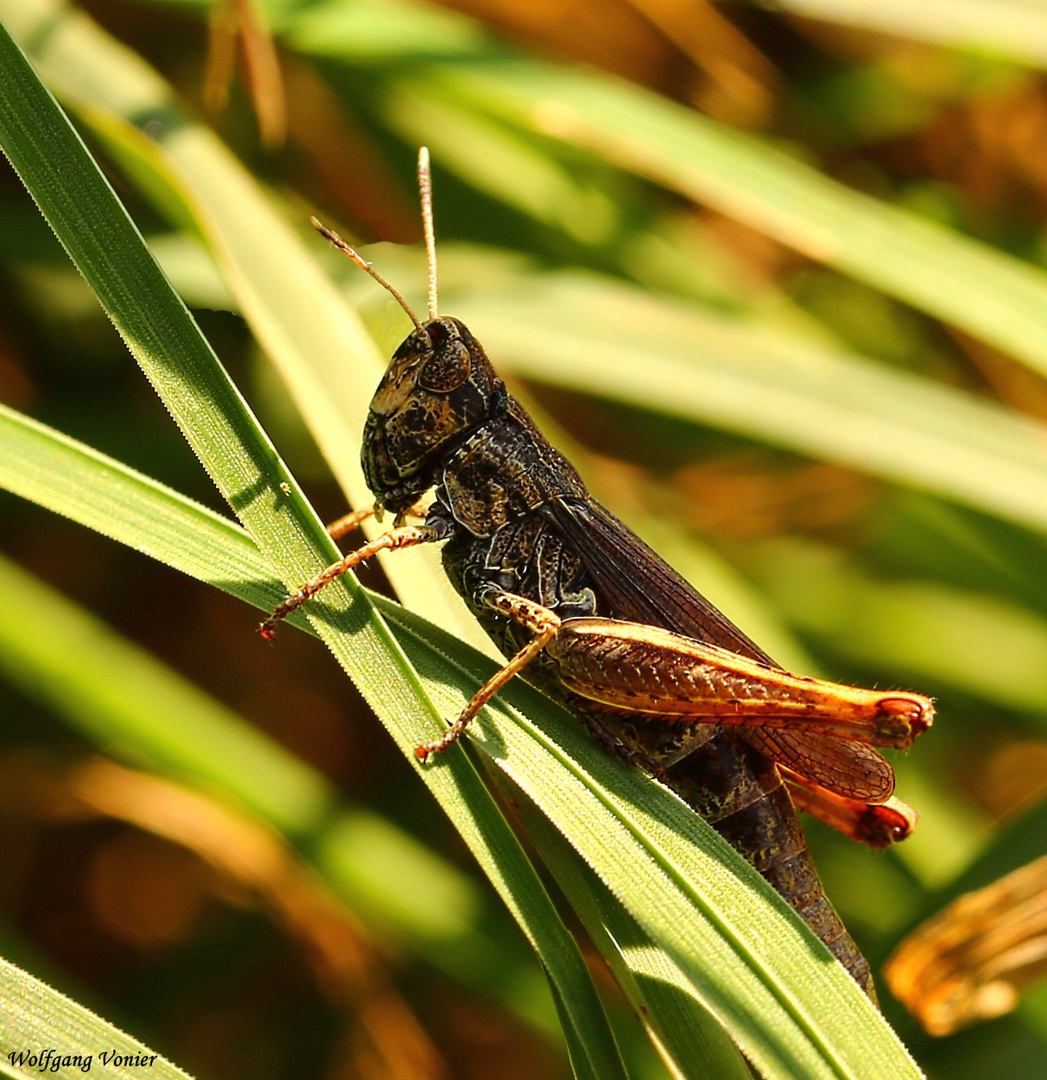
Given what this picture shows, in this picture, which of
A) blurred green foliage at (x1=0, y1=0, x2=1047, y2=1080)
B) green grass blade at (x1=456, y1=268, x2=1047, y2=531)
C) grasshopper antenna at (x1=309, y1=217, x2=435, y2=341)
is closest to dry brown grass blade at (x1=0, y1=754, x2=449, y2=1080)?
blurred green foliage at (x1=0, y1=0, x2=1047, y2=1080)

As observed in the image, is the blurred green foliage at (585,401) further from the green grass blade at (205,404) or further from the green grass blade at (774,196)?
the green grass blade at (205,404)

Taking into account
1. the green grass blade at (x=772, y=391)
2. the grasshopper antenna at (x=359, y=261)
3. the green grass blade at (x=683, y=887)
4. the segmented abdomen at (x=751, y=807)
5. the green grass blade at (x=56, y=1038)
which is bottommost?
the green grass blade at (x=56, y=1038)

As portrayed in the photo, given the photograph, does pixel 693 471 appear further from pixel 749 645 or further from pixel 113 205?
pixel 113 205

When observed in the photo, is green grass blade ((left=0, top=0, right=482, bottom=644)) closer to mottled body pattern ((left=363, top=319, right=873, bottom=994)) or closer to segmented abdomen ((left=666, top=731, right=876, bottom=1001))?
mottled body pattern ((left=363, top=319, right=873, bottom=994))

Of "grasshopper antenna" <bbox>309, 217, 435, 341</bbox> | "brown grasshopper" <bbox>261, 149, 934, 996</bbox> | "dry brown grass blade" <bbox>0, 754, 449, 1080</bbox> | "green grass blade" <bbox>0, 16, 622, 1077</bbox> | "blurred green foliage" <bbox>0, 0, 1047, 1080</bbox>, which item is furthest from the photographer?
"dry brown grass blade" <bbox>0, 754, 449, 1080</bbox>

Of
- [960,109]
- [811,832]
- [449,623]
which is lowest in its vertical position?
[449,623]

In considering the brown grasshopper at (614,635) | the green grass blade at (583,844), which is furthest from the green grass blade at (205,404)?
the brown grasshopper at (614,635)

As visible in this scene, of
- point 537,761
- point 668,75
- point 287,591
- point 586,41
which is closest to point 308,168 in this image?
point 586,41
